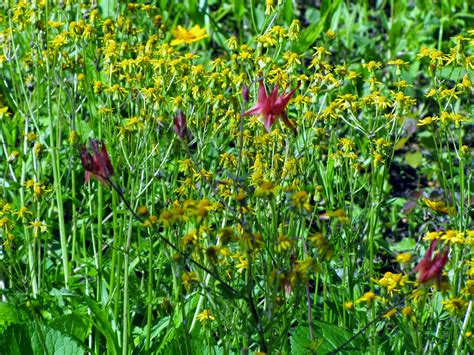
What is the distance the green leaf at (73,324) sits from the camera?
2553 mm

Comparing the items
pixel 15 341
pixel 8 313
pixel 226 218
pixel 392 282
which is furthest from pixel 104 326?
pixel 392 282

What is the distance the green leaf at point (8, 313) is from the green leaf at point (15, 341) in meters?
0.14

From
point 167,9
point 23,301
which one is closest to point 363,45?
point 167,9

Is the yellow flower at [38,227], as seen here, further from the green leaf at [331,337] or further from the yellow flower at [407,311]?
the yellow flower at [407,311]

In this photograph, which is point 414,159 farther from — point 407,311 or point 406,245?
point 407,311

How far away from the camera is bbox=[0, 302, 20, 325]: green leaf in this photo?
8.55 ft

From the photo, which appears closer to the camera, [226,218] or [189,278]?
[189,278]

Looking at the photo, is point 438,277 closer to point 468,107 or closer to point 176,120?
point 176,120

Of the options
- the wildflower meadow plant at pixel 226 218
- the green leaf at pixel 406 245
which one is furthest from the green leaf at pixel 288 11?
the green leaf at pixel 406 245

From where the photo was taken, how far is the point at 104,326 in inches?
95.3

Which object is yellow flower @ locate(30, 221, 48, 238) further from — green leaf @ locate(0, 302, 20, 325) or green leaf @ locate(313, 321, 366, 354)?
green leaf @ locate(313, 321, 366, 354)

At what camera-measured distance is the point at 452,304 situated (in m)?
1.93

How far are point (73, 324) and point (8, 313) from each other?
199 millimetres

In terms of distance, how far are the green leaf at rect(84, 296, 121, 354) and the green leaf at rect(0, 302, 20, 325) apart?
280 mm
